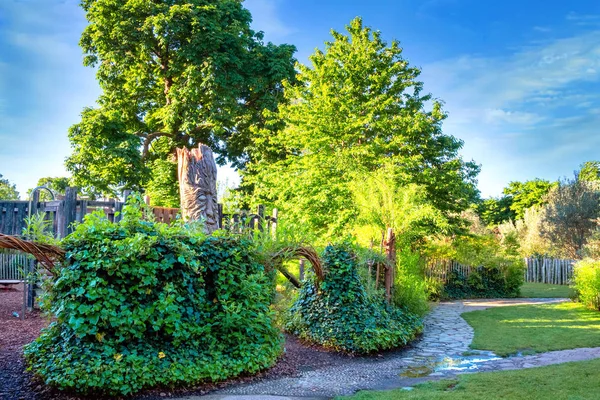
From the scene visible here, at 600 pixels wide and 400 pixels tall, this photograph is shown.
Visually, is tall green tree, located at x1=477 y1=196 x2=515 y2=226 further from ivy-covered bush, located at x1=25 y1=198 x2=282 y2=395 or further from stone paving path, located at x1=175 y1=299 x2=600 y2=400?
ivy-covered bush, located at x1=25 y1=198 x2=282 y2=395

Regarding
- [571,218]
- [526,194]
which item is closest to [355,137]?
[571,218]

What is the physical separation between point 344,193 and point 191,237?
11.0 metres

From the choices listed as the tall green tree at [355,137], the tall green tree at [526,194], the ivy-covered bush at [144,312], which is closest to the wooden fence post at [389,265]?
the ivy-covered bush at [144,312]

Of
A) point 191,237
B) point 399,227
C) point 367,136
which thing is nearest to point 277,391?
point 191,237

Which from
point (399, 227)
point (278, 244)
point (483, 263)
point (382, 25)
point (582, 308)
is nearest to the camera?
point (278, 244)

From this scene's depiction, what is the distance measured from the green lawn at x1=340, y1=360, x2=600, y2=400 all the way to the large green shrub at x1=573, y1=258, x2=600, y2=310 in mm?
8015

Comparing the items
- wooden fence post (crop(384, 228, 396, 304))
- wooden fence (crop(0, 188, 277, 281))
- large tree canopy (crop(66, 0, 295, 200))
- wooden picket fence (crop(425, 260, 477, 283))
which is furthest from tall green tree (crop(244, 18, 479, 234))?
wooden fence (crop(0, 188, 277, 281))

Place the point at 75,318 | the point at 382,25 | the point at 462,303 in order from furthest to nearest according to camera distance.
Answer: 1. the point at 382,25
2. the point at 462,303
3. the point at 75,318

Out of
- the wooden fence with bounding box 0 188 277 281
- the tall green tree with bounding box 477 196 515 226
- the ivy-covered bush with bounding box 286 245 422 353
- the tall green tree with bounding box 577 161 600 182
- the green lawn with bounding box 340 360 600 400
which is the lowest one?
the green lawn with bounding box 340 360 600 400

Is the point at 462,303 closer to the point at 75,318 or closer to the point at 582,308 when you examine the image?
the point at 582,308

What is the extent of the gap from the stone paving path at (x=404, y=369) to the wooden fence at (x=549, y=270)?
1820cm

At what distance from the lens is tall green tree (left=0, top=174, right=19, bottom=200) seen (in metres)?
38.2

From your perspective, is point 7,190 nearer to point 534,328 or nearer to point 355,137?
point 355,137

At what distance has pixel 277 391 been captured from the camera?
5398mm
